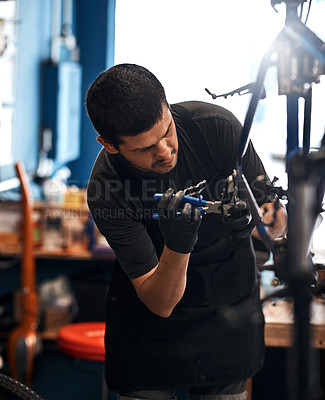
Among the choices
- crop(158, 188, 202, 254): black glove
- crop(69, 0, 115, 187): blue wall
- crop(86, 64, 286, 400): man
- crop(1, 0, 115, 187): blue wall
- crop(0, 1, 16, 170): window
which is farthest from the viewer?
crop(69, 0, 115, 187): blue wall

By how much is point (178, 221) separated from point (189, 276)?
1.13 ft

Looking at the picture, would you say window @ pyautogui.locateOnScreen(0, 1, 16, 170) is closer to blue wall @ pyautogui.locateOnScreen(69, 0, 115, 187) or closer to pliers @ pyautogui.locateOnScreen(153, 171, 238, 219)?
blue wall @ pyautogui.locateOnScreen(69, 0, 115, 187)

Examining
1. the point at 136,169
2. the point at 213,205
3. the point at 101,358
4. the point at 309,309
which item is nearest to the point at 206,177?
the point at 136,169

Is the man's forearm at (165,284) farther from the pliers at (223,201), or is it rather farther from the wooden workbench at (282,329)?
the wooden workbench at (282,329)

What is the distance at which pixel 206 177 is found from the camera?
4.38 ft

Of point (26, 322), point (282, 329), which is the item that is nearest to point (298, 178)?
point (282, 329)

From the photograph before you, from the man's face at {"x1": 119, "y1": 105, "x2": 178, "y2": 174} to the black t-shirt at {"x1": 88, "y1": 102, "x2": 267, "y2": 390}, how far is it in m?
0.08

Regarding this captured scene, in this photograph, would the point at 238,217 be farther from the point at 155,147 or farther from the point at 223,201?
the point at 155,147

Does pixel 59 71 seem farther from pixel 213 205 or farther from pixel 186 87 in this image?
pixel 213 205

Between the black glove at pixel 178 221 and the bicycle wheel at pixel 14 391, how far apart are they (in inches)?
14.5

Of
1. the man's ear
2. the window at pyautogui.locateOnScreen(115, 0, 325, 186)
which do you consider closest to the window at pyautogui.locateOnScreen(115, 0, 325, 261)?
the window at pyautogui.locateOnScreen(115, 0, 325, 186)

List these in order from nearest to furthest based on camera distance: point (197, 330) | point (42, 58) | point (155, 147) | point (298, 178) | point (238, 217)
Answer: point (298, 178) → point (238, 217) → point (155, 147) → point (197, 330) → point (42, 58)

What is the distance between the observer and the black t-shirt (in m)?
1.29

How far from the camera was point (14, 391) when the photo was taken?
1047 millimetres
